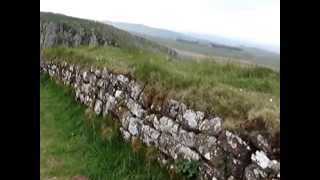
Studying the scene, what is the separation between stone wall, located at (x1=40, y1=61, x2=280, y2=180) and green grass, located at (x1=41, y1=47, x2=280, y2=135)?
0.54ft

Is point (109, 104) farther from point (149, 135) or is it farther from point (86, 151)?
point (149, 135)

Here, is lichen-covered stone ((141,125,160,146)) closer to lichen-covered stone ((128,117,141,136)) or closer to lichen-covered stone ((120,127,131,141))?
lichen-covered stone ((128,117,141,136))

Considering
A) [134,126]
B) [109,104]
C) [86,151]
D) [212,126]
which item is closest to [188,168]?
[212,126]

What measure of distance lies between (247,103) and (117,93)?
10.1 ft

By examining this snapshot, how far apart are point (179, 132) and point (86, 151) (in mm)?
2014

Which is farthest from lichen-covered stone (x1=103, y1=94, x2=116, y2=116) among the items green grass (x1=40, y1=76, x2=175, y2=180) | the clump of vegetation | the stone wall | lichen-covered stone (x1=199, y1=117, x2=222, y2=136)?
lichen-covered stone (x1=199, y1=117, x2=222, y2=136)

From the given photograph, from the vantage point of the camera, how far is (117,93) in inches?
356

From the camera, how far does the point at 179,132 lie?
6895 millimetres

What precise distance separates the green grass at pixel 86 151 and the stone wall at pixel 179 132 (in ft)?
0.69

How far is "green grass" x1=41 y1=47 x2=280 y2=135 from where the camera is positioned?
614 cm

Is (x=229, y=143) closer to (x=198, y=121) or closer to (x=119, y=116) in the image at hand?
(x=198, y=121)
